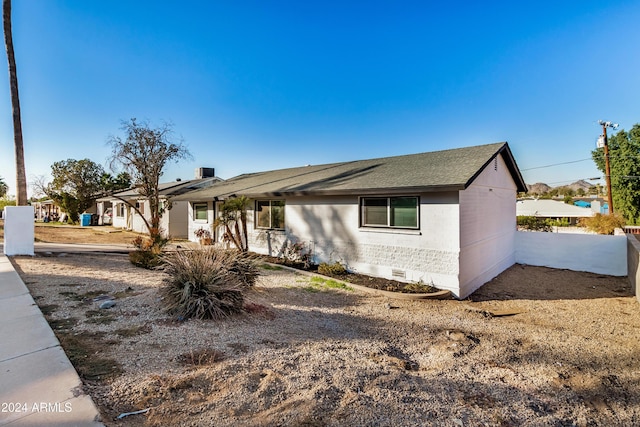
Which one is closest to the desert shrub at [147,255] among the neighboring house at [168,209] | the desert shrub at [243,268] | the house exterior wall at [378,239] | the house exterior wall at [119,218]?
the desert shrub at [243,268]

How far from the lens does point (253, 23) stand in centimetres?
1217

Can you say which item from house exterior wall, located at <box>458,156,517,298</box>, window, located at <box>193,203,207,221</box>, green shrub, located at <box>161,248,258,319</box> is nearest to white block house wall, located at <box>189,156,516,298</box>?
house exterior wall, located at <box>458,156,517,298</box>

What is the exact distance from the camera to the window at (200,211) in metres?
15.5

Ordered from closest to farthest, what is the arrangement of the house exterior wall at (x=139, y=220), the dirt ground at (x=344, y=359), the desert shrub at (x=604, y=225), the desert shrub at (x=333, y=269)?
the dirt ground at (x=344, y=359) → the desert shrub at (x=333, y=269) → the desert shrub at (x=604, y=225) → the house exterior wall at (x=139, y=220)

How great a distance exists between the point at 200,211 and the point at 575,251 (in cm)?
1646

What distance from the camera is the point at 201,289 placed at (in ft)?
16.5

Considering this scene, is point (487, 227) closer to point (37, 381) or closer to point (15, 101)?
point (37, 381)

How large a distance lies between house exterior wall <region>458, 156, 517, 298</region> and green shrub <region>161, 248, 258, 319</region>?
231 inches

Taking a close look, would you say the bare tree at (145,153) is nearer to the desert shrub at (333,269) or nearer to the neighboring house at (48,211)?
the desert shrub at (333,269)

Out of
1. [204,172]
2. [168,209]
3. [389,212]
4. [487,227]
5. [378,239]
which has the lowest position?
[378,239]

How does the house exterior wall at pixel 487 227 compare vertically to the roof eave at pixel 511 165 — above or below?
below

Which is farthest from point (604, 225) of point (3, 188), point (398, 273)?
point (3, 188)

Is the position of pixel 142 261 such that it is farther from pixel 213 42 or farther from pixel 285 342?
pixel 213 42

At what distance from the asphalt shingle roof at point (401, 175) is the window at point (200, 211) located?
182cm
